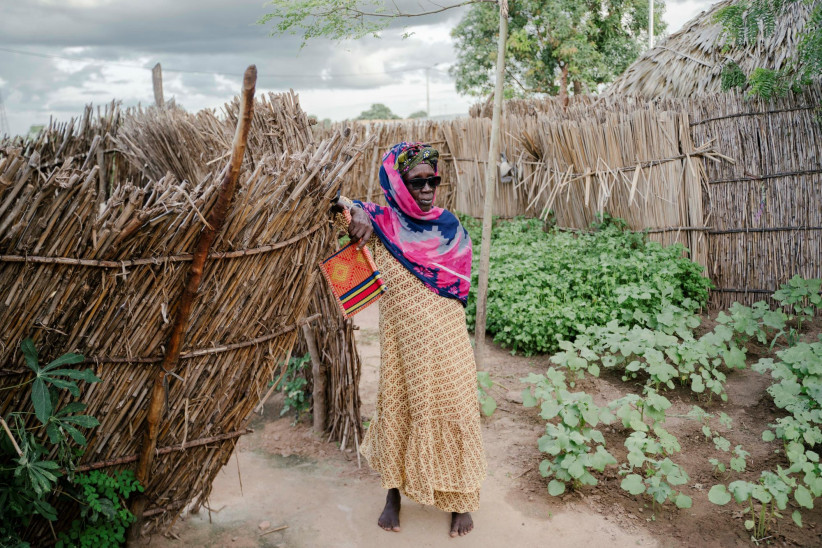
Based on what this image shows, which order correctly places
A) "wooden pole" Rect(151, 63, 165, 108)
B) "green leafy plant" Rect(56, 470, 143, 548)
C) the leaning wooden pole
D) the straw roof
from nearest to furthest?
the leaning wooden pole, "green leafy plant" Rect(56, 470, 143, 548), the straw roof, "wooden pole" Rect(151, 63, 165, 108)

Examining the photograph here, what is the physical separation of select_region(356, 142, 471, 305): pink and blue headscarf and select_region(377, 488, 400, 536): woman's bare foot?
103 centimetres

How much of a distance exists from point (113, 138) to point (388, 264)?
16.8 feet

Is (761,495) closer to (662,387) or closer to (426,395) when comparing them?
(426,395)

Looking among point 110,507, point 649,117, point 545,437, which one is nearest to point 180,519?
point 110,507

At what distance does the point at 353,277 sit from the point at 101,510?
1345 mm

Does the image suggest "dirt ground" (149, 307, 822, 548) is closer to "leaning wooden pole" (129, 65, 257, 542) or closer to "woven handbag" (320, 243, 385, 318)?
"leaning wooden pole" (129, 65, 257, 542)

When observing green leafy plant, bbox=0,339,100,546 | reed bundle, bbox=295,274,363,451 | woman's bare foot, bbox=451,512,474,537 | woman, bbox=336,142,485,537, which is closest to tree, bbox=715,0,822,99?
woman, bbox=336,142,485,537

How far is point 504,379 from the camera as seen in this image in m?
4.96

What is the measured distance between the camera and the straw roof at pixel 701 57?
6102 mm

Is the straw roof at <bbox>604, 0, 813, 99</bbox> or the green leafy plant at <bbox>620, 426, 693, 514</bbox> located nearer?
the green leafy plant at <bbox>620, 426, 693, 514</bbox>

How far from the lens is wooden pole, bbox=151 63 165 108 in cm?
1173

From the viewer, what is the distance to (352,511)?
127 inches

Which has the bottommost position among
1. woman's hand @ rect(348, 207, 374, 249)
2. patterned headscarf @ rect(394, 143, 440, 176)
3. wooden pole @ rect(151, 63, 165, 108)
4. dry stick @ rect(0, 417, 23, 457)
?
dry stick @ rect(0, 417, 23, 457)

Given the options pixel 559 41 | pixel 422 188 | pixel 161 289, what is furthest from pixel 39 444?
pixel 559 41
